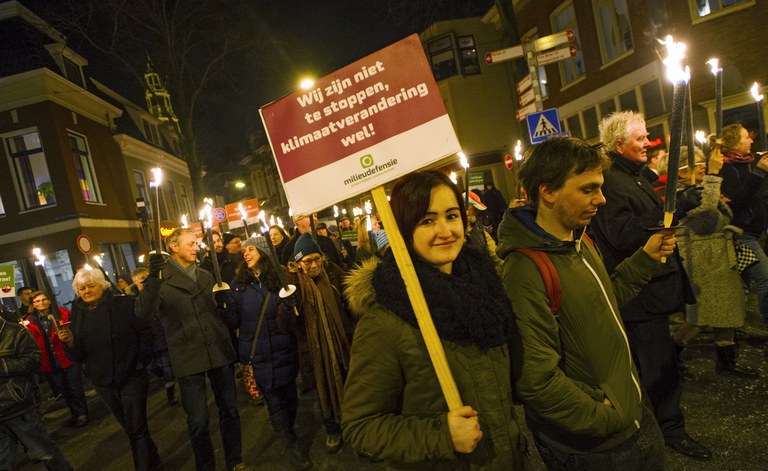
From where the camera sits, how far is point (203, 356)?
4004mm

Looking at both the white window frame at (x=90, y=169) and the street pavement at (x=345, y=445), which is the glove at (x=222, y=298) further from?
the white window frame at (x=90, y=169)

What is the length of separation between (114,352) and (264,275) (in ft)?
4.96

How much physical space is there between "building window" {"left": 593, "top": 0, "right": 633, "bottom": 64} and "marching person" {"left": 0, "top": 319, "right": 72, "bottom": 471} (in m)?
17.7

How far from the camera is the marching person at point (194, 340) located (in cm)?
397

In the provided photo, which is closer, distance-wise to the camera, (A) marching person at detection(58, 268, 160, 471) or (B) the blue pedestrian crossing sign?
A: (A) marching person at detection(58, 268, 160, 471)

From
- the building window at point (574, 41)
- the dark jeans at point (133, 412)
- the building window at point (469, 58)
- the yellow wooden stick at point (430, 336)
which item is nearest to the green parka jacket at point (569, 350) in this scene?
the yellow wooden stick at point (430, 336)

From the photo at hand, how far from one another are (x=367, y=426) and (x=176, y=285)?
310cm

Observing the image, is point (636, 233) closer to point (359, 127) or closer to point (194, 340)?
point (359, 127)

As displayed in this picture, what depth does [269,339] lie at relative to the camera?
14.3ft

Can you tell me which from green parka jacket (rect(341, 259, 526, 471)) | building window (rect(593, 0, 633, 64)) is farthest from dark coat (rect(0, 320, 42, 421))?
building window (rect(593, 0, 633, 64))

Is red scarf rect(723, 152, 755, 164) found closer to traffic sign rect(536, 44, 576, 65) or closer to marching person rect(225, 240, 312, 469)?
traffic sign rect(536, 44, 576, 65)

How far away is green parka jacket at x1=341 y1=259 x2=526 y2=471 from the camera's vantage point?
154 cm

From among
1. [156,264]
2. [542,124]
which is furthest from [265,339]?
[542,124]

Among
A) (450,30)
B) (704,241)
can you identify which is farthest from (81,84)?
(704,241)
